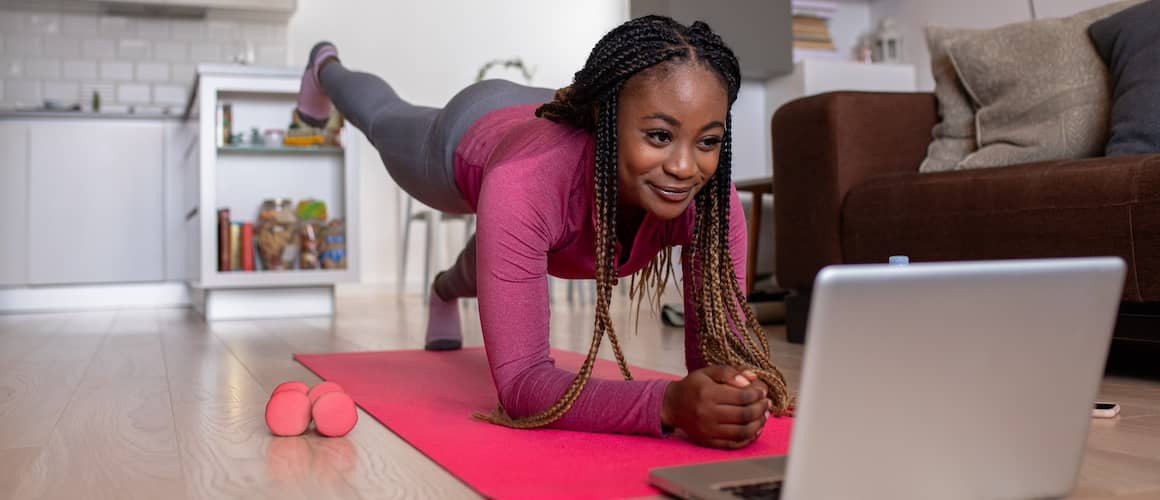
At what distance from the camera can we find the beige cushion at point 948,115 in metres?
2.41

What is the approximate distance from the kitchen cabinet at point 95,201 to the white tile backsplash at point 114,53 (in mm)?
560

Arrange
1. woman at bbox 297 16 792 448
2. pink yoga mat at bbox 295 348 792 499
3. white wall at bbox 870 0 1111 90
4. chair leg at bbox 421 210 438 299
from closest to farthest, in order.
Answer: pink yoga mat at bbox 295 348 792 499
woman at bbox 297 16 792 448
white wall at bbox 870 0 1111 90
chair leg at bbox 421 210 438 299

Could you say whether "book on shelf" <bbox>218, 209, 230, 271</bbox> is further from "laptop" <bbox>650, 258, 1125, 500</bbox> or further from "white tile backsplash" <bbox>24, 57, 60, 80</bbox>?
"laptop" <bbox>650, 258, 1125, 500</bbox>

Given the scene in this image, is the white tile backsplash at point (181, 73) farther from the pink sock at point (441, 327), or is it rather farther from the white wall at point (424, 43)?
the pink sock at point (441, 327)

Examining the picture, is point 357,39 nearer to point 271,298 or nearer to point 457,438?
point 271,298

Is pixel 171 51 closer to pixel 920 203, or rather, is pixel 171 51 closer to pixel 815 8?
pixel 815 8

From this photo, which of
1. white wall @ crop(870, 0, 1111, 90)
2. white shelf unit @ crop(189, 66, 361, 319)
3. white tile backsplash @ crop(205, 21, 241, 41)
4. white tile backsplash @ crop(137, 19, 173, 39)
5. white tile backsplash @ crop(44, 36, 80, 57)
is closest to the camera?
white shelf unit @ crop(189, 66, 361, 319)

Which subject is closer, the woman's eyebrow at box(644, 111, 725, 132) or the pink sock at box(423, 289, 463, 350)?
the woman's eyebrow at box(644, 111, 725, 132)

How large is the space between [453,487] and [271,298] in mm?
2942

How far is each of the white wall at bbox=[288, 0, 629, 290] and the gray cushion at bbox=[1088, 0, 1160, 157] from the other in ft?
12.0

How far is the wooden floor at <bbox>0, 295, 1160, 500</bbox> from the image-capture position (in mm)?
1012

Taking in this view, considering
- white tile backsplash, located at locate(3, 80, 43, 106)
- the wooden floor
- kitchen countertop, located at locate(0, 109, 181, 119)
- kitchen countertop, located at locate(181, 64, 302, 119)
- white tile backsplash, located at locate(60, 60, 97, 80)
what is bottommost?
the wooden floor

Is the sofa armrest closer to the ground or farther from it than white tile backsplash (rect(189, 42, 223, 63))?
closer to the ground

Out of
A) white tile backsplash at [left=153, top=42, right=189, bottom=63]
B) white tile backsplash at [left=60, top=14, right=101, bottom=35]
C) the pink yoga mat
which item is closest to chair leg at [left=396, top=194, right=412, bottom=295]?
white tile backsplash at [left=153, top=42, right=189, bottom=63]
